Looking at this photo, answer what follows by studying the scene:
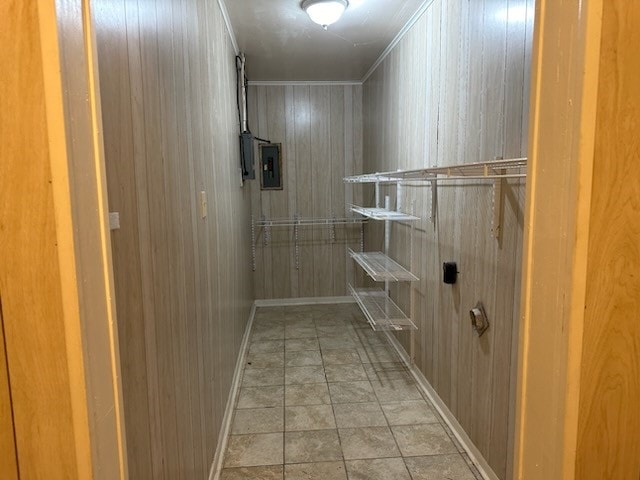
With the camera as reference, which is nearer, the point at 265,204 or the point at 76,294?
the point at 76,294

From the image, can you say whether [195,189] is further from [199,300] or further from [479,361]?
[479,361]

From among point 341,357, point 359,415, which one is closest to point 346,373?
point 341,357

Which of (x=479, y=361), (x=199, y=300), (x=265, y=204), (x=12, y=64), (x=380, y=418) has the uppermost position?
(x=12, y=64)

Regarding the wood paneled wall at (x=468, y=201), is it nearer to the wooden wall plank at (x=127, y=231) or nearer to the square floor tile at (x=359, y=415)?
the square floor tile at (x=359, y=415)

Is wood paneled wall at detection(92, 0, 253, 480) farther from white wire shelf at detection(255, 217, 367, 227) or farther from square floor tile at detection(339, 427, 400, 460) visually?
white wire shelf at detection(255, 217, 367, 227)

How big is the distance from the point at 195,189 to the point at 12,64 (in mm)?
1168

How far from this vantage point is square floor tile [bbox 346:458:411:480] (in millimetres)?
2008

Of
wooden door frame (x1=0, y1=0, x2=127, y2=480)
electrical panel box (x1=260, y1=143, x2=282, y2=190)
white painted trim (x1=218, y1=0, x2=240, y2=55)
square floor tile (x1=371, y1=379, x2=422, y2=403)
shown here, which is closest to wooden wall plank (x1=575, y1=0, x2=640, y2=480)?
wooden door frame (x1=0, y1=0, x2=127, y2=480)

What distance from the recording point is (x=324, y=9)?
258cm

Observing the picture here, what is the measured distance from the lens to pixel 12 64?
0.58 meters

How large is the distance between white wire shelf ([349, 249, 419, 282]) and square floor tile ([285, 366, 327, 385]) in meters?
0.80

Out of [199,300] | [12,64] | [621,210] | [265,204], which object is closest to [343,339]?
[265,204]

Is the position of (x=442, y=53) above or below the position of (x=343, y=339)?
above

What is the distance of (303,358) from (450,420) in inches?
52.3
